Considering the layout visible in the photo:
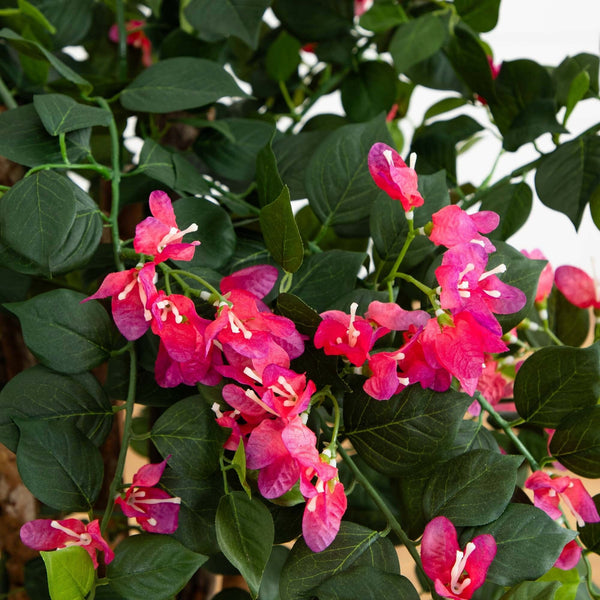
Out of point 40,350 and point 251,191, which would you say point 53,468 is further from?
point 251,191

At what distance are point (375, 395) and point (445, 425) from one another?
4 cm

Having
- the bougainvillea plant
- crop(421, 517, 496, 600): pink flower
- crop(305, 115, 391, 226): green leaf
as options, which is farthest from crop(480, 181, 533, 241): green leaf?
crop(421, 517, 496, 600): pink flower

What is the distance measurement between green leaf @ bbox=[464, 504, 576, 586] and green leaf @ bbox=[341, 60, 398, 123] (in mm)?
321

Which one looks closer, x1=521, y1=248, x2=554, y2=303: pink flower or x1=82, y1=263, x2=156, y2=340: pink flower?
x1=82, y1=263, x2=156, y2=340: pink flower

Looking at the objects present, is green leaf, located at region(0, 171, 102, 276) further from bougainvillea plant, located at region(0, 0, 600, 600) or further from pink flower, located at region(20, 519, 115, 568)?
pink flower, located at region(20, 519, 115, 568)

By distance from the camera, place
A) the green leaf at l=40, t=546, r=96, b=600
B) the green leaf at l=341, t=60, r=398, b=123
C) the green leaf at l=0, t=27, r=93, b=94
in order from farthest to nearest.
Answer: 1. the green leaf at l=341, t=60, r=398, b=123
2. the green leaf at l=0, t=27, r=93, b=94
3. the green leaf at l=40, t=546, r=96, b=600

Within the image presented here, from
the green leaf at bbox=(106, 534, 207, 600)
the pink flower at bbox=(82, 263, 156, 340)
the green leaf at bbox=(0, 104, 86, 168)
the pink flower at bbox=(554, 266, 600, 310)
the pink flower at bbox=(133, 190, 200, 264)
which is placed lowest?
the green leaf at bbox=(106, 534, 207, 600)

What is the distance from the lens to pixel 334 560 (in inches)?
13.0

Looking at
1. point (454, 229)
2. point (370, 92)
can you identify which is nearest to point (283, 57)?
point (370, 92)

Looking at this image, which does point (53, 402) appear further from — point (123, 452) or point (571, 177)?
point (571, 177)

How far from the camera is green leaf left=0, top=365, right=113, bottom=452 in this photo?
0.35 m

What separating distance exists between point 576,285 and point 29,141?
13.6 inches

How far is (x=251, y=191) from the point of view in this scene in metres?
0.48

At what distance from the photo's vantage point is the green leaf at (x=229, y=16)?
44 cm
